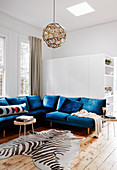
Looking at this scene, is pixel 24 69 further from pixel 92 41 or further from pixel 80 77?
pixel 92 41

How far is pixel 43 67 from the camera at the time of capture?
5805mm

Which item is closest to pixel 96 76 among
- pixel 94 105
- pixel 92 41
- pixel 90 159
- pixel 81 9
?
pixel 94 105

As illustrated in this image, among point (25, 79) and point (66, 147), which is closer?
point (66, 147)

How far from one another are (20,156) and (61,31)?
2.36 meters

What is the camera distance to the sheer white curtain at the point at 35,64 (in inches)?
212

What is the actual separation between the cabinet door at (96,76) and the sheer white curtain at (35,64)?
1.92 metres

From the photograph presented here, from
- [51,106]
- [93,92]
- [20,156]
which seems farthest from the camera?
[51,106]

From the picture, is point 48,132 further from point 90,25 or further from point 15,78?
point 90,25

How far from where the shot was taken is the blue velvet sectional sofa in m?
3.76

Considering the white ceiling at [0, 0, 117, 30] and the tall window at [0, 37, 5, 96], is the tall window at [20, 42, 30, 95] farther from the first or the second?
the white ceiling at [0, 0, 117, 30]

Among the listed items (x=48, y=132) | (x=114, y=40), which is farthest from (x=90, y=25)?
(x=48, y=132)

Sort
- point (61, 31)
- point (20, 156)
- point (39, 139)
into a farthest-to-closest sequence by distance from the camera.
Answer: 1. point (39, 139)
2. point (61, 31)
3. point (20, 156)

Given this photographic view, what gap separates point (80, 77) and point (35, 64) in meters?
1.68

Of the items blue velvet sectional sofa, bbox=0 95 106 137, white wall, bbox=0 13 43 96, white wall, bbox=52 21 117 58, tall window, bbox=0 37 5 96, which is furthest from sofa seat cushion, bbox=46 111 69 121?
white wall, bbox=52 21 117 58
